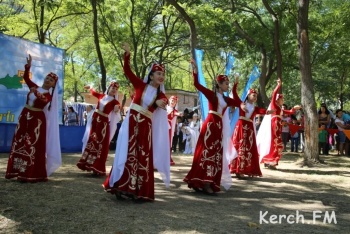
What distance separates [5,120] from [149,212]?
863cm

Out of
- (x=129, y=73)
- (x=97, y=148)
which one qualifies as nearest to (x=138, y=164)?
(x=129, y=73)

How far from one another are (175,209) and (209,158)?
132 centimetres

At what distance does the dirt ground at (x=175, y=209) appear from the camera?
4008mm

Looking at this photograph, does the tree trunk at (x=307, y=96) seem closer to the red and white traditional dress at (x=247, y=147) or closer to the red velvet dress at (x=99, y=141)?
the red and white traditional dress at (x=247, y=147)

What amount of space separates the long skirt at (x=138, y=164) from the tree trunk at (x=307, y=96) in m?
6.03

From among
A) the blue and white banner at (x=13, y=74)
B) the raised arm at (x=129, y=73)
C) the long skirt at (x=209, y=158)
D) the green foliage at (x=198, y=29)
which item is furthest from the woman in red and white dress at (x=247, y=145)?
the blue and white banner at (x=13, y=74)

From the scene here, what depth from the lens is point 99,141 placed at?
750cm

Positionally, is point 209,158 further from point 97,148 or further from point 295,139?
point 295,139

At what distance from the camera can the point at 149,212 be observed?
4629mm

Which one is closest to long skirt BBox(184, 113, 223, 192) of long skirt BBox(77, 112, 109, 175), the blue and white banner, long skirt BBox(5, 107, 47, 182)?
long skirt BBox(77, 112, 109, 175)

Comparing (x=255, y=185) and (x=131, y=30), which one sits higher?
(x=131, y=30)

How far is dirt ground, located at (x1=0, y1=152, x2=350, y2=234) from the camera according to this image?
13.1ft

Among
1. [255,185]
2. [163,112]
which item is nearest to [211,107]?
[163,112]

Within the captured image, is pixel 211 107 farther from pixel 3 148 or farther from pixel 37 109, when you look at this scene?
pixel 3 148
